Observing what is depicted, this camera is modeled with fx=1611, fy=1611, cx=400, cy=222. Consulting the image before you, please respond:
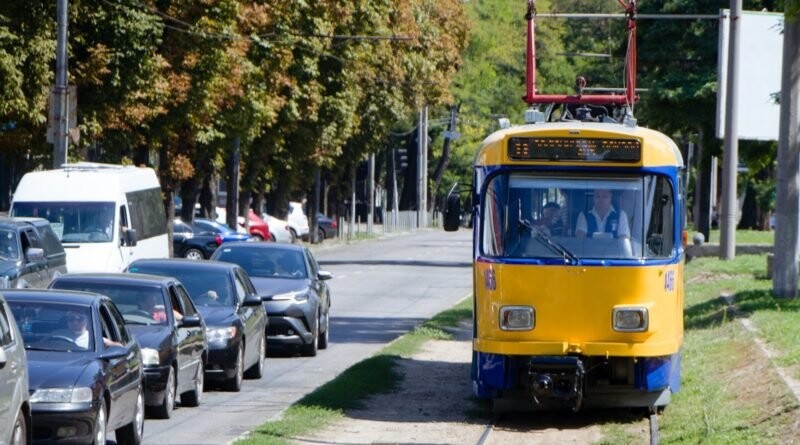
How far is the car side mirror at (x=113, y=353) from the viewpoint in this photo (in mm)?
13391

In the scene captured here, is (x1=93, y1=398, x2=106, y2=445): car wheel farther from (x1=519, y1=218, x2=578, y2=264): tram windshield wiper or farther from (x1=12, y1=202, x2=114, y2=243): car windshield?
(x1=12, y1=202, x2=114, y2=243): car windshield

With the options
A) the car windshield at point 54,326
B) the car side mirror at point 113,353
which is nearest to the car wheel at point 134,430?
the car side mirror at point 113,353

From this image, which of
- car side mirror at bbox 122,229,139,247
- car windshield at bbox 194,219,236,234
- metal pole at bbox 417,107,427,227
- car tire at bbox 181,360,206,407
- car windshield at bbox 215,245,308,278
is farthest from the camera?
metal pole at bbox 417,107,427,227

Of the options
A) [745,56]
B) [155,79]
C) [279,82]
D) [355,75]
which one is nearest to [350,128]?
[355,75]

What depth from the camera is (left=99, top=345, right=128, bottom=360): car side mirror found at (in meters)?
13.4

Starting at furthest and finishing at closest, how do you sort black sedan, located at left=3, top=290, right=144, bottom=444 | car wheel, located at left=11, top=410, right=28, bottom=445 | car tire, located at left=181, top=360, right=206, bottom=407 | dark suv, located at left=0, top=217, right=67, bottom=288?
1. dark suv, located at left=0, top=217, right=67, bottom=288
2. car tire, located at left=181, top=360, right=206, bottom=407
3. black sedan, located at left=3, top=290, right=144, bottom=444
4. car wheel, located at left=11, top=410, right=28, bottom=445

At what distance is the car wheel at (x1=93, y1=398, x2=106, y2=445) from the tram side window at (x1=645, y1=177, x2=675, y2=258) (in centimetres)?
588

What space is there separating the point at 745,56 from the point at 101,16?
530 inches

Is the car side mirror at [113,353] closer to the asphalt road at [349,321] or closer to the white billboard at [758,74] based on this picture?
the asphalt road at [349,321]

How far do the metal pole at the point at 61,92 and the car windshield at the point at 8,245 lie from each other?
8.23 metres

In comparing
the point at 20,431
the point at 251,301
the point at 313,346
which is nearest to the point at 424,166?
the point at 313,346

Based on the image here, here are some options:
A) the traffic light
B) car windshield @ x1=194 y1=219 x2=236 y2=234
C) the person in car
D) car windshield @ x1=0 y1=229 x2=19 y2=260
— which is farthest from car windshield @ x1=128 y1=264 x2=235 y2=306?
the traffic light

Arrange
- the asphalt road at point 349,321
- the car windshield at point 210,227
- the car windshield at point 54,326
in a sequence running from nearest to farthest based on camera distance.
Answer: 1. the car windshield at point 54,326
2. the asphalt road at point 349,321
3. the car windshield at point 210,227

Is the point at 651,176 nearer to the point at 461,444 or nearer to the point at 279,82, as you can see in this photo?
the point at 461,444
